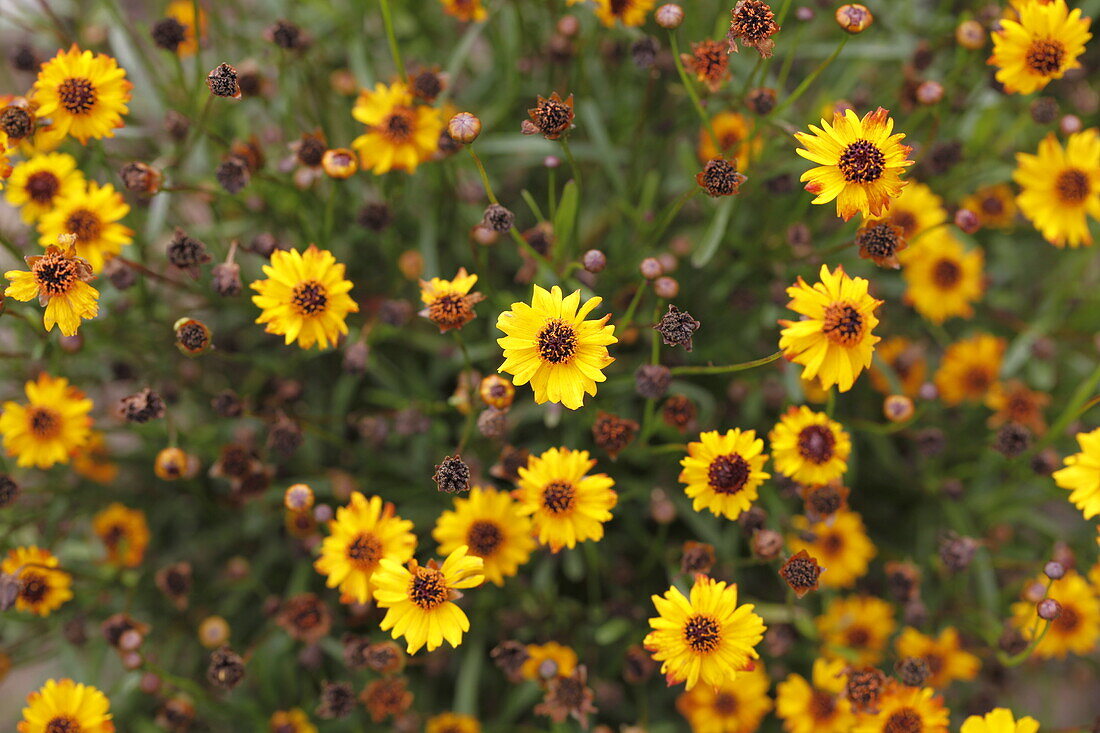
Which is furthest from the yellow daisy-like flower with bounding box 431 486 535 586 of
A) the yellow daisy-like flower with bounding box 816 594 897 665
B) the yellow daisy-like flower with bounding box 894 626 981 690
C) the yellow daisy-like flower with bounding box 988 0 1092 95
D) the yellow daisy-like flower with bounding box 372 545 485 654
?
the yellow daisy-like flower with bounding box 988 0 1092 95

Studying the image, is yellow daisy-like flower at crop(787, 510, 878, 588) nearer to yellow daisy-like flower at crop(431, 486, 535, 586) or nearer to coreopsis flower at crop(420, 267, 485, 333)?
yellow daisy-like flower at crop(431, 486, 535, 586)

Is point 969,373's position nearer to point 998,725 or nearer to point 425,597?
point 998,725

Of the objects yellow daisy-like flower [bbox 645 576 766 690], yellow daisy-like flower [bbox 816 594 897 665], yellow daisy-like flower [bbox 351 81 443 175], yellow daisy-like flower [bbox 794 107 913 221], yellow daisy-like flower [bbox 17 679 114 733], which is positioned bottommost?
yellow daisy-like flower [bbox 17 679 114 733]

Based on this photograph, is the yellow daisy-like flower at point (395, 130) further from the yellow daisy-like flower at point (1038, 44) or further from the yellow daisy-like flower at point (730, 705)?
the yellow daisy-like flower at point (730, 705)

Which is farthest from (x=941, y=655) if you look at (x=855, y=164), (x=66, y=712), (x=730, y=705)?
(x=66, y=712)

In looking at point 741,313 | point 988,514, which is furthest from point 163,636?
point 988,514

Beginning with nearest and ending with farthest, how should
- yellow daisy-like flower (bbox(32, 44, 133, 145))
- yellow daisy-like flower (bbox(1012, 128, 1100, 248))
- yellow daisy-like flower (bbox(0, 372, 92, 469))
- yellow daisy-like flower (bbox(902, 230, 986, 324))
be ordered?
yellow daisy-like flower (bbox(32, 44, 133, 145)), yellow daisy-like flower (bbox(0, 372, 92, 469)), yellow daisy-like flower (bbox(1012, 128, 1100, 248)), yellow daisy-like flower (bbox(902, 230, 986, 324))

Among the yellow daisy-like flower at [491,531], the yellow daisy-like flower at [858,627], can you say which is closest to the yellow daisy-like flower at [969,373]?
the yellow daisy-like flower at [858,627]
